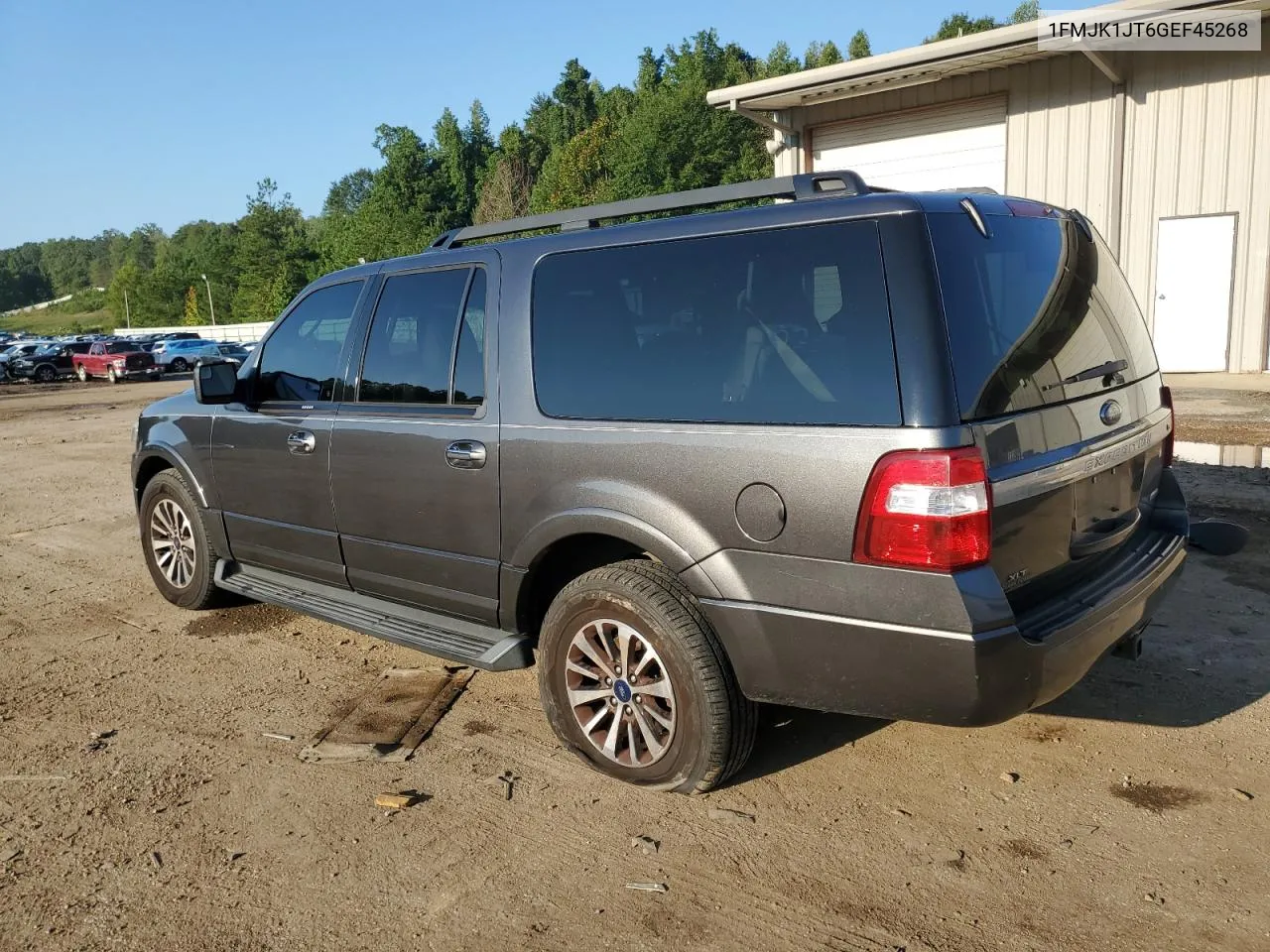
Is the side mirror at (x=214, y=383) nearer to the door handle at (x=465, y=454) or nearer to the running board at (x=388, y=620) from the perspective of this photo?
the running board at (x=388, y=620)

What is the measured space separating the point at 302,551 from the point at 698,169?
59.8 meters

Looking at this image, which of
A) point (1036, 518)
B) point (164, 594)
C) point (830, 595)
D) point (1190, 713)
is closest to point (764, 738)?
point (830, 595)

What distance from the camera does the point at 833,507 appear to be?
2.84 metres

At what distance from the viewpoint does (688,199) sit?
12.1 ft

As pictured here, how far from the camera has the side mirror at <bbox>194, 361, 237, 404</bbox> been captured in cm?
490

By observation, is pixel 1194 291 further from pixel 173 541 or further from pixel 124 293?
pixel 124 293

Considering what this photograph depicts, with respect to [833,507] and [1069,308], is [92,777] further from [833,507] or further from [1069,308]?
[1069,308]

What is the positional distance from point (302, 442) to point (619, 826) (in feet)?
7.90

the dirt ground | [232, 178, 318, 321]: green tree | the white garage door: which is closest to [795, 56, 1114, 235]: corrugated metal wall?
the white garage door

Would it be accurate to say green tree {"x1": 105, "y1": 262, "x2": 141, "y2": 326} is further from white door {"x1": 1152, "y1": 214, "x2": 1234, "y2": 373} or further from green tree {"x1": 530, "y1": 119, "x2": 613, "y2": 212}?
white door {"x1": 1152, "y1": 214, "x2": 1234, "y2": 373}

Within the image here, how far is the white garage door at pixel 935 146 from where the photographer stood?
55.2ft

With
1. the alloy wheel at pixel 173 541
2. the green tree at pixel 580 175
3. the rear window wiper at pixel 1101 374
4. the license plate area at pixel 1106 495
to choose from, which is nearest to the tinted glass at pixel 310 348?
the alloy wheel at pixel 173 541

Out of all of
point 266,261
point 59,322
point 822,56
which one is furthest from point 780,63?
point 59,322

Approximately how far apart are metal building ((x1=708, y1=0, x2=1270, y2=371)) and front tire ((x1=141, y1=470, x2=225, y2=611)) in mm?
12911
